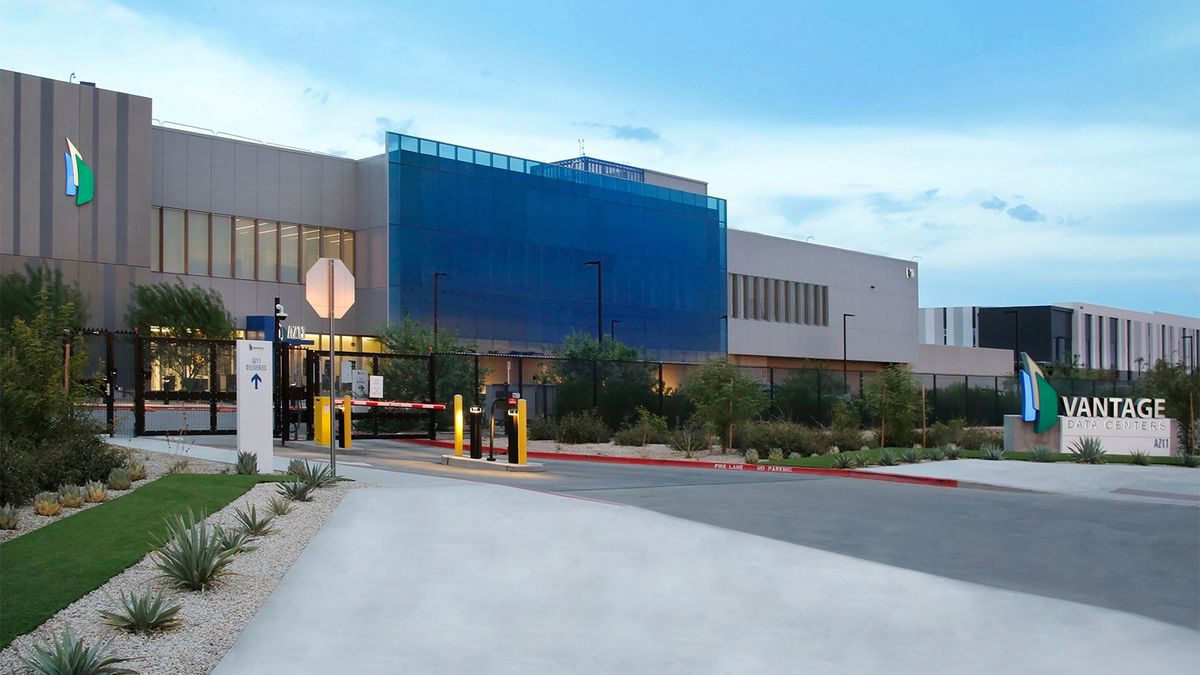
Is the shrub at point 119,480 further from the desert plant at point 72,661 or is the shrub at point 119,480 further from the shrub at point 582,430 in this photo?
the shrub at point 582,430

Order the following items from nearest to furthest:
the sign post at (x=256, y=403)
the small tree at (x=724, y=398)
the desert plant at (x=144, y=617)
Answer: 1. the desert plant at (x=144, y=617)
2. the sign post at (x=256, y=403)
3. the small tree at (x=724, y=398)

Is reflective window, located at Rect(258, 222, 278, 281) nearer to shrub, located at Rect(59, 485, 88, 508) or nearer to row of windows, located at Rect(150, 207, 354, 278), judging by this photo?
row of windows, located at Rect(150, 207, 354, 278)

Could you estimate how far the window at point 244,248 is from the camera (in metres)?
58.2

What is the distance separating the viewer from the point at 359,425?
35.2m

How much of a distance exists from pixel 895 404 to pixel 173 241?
128ft

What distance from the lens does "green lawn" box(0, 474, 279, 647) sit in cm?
845

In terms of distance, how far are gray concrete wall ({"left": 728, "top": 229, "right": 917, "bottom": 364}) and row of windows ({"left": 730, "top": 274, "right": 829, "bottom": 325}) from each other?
0.49 m

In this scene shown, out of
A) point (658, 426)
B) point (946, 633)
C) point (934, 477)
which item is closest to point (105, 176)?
point (658, 426)

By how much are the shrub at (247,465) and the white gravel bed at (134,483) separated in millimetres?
520

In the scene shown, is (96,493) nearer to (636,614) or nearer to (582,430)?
(636,614)

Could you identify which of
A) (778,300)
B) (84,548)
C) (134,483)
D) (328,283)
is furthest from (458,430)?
(778,300)

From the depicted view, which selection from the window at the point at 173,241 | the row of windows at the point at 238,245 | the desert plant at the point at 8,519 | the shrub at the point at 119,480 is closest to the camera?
the desert plant at the point at 8,519

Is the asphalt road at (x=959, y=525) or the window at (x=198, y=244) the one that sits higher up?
the window at (x=198, y=244)

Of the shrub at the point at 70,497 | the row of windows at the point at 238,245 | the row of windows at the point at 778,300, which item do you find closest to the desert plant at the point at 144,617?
the shrub at the point at 70,497
